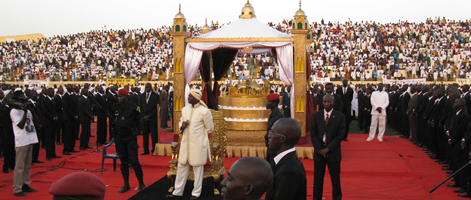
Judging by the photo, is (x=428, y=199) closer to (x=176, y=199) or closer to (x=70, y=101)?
(x=176, y=199)

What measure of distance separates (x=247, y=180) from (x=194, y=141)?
13.2 ft

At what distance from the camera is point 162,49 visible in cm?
3778

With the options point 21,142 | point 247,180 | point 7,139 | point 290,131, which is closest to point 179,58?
point 7,139

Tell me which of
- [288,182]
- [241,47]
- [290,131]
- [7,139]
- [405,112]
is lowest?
[7,139]

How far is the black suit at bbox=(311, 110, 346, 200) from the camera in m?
5.70

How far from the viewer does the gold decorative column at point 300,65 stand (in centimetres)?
1073

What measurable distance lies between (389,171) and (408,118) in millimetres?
5516

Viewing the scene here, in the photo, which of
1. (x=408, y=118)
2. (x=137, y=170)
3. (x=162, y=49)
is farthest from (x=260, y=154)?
(x=162, y=49)

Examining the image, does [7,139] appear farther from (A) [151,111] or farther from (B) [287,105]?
(B) [287,105]

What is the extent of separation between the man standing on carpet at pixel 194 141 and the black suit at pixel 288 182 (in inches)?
127

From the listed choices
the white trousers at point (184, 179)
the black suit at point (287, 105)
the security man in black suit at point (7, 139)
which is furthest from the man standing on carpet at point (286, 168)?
the black suit at point (287, 105)

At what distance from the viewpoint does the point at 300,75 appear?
10.8 meters

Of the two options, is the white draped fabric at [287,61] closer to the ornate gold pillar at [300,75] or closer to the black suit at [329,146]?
the ornate gold pillar at [300,75]

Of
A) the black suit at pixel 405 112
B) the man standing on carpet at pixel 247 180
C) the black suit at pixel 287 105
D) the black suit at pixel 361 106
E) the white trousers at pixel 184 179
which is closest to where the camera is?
the man standing on carpet at pixel 247 180
